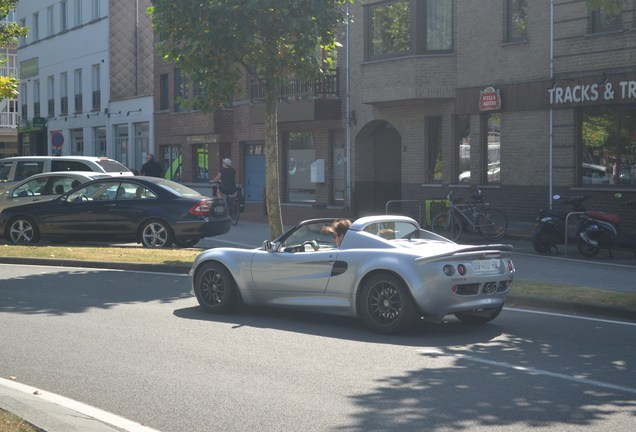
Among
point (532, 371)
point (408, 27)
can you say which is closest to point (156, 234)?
point (408, 27)

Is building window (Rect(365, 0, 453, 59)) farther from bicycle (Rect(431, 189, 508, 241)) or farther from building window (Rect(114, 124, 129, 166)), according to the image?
building window (Rect(114, 124, 129, 166))

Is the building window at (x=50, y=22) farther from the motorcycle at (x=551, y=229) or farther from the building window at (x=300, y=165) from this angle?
the motorcycle at (x=551, y=229)

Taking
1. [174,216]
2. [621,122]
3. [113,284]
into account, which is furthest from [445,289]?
[621,122]

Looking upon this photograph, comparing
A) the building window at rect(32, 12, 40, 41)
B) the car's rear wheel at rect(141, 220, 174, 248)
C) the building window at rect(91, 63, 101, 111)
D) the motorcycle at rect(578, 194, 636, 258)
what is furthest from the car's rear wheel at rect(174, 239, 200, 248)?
the building window at rect(32, 12, 40, 41)

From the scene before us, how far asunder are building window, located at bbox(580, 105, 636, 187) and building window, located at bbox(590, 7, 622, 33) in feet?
5.88

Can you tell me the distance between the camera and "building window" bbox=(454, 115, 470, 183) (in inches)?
1049

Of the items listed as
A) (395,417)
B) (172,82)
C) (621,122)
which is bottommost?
(395,417)

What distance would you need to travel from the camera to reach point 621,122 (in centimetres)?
2241

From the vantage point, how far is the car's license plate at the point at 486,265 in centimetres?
1021

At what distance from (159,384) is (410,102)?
20.4 m

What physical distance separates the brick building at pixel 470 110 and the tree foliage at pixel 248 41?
6996mm

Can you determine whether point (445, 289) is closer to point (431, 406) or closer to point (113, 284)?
point (431, 406)

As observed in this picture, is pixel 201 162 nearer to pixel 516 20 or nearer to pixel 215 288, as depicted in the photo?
pixel 516 20

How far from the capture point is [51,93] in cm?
5669
